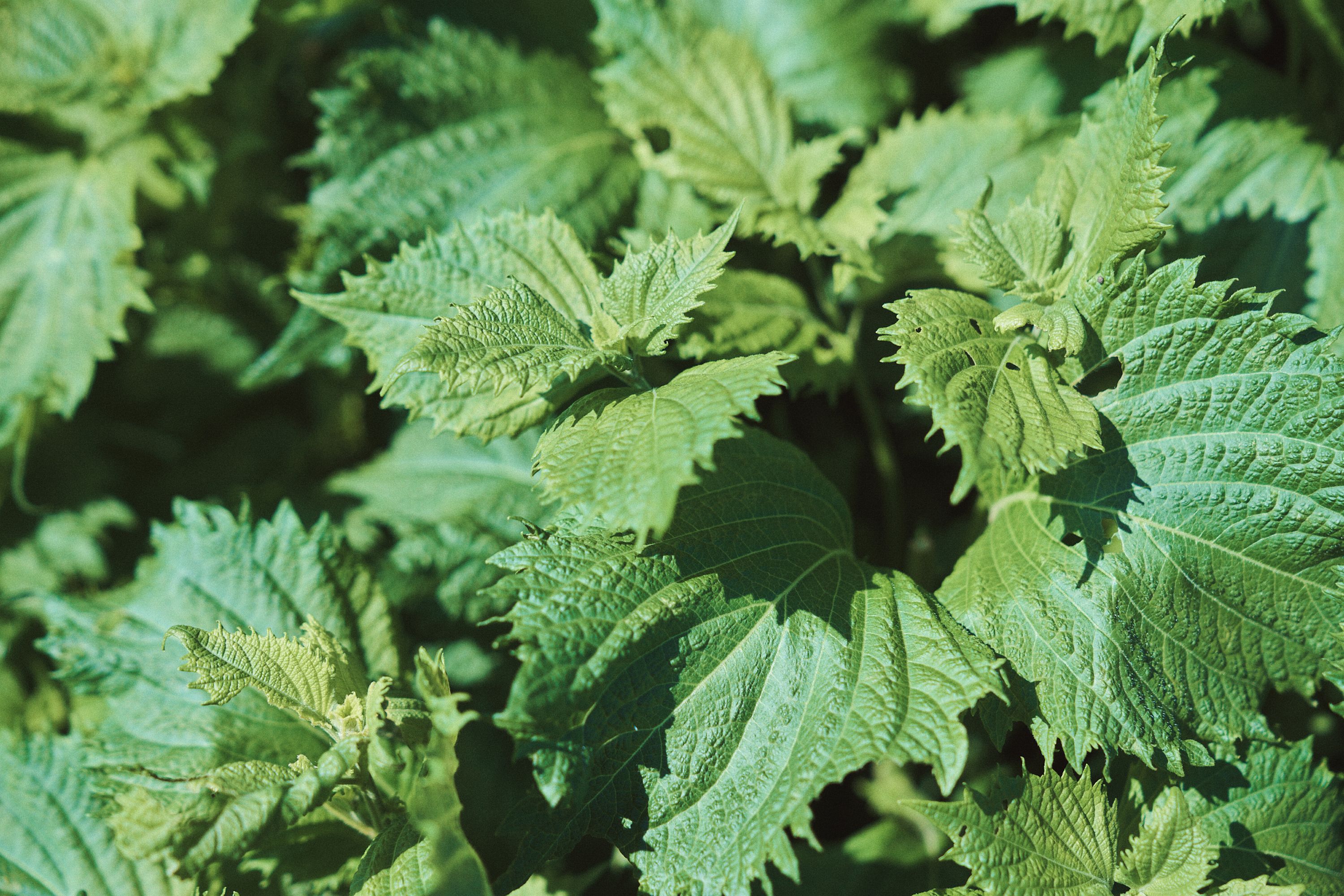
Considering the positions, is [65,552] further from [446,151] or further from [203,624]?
[446,151]

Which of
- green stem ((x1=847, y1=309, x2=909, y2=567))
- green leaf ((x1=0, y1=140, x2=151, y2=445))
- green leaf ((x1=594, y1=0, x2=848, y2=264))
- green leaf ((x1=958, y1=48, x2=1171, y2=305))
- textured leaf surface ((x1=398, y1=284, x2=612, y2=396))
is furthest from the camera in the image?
green leaf ((x1=0, y1=140, x2=151, y2=445))

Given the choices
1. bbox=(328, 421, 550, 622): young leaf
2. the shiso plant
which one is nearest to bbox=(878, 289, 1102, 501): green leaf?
the shiso plant

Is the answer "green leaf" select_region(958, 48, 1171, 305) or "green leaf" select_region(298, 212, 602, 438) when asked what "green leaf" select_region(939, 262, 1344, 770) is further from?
"green leaf" select_region(298, 212, 602, 438)

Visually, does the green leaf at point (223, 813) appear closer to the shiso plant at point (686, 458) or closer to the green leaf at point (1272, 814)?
the shiso plant at point (686, 458)

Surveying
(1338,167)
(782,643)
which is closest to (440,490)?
(782,643)

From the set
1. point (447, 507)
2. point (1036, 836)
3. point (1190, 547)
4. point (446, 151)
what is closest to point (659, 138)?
point (446, 151)

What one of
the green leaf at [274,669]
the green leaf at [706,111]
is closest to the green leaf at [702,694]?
the green leaf at [274,669]

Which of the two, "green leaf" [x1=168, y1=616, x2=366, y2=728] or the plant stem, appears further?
the plant stem

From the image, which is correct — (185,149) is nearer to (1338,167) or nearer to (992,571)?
(992,571)
